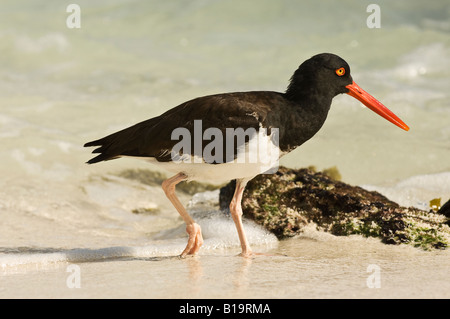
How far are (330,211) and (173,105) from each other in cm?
769

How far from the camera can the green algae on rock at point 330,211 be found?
468cm

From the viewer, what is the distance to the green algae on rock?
4684 mm

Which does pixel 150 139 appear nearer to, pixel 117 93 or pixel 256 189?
pixel 256 189

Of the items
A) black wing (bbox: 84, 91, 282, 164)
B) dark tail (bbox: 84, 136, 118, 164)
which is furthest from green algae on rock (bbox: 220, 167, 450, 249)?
dark tail (bbox: 84, 136, 118, 164)

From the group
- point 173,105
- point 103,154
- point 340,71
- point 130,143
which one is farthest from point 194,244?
point 173,105

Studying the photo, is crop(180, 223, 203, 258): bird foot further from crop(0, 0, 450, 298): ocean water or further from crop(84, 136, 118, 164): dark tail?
crop(84, 136, 118, 164): dark tail

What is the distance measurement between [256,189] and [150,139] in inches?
49.3

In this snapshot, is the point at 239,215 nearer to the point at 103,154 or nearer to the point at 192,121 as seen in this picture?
the point at 192,121

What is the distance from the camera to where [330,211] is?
5.09 m

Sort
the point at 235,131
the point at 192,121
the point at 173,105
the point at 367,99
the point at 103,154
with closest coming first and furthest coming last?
1. the point at 235,131
2. the point at 192,121
3. the point at 103,154
4. the point at 367,99
5. the point at 173,105

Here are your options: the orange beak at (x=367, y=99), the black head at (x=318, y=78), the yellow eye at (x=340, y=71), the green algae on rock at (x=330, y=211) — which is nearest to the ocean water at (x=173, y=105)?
the green algae on rock at (x=330, y=211)

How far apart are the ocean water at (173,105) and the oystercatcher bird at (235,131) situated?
65 centimetres

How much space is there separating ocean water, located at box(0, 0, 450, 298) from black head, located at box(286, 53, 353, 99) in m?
1.19
